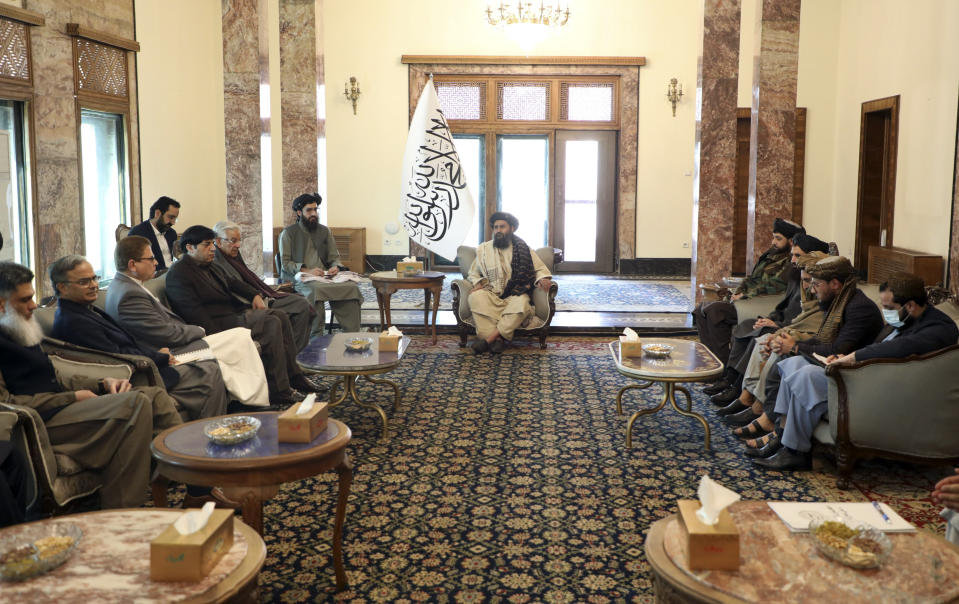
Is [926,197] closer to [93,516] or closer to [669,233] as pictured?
[669,233]

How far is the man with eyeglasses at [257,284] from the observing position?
21.8 feet

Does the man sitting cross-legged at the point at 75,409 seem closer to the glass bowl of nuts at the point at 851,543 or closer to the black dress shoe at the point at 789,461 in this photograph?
the glass bowl of nuts at the point at 851,543

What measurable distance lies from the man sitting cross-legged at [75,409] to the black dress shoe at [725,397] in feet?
12.9

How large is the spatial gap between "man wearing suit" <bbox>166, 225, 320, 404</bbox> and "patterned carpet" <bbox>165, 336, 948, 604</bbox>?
1.78 feet


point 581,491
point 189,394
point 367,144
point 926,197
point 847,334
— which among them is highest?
point 367,144

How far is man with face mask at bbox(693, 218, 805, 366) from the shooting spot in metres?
6.67

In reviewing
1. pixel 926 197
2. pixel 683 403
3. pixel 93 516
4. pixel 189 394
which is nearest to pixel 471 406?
pixel 683 403

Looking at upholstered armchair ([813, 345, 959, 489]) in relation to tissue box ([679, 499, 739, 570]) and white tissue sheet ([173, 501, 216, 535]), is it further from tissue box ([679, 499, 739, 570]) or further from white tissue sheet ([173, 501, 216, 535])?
white tissue sheet ([173, 501, 216, 535])

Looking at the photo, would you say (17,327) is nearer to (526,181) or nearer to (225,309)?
(225,309)

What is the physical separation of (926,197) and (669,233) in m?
4.54

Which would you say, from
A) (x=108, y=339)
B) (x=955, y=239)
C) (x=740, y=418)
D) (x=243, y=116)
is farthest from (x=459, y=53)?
(x=108, y=339)

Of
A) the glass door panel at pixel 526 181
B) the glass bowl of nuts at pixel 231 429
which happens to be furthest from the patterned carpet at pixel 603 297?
the glass bowl of nuts at pixel 231 429

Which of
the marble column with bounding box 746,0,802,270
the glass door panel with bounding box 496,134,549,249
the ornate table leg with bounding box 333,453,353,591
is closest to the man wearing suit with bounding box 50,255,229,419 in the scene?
the ornate table leg with bounding box 333,453,353,591

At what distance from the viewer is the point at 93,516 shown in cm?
262
